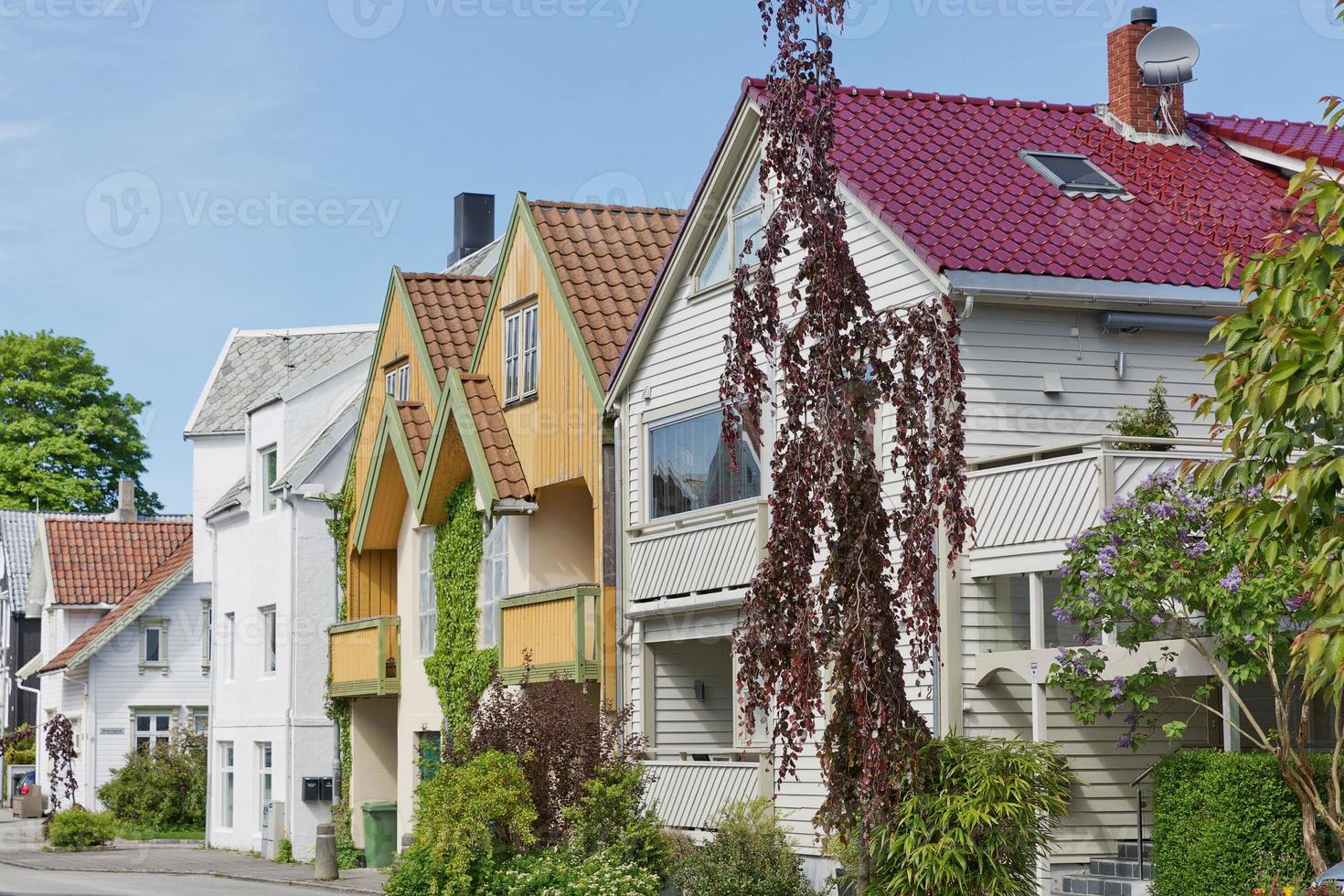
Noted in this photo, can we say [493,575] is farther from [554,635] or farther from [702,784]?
[702,784]

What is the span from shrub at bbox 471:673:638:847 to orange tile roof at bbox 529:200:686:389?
5304mm

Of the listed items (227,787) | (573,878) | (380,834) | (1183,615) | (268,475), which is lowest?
(380,834)

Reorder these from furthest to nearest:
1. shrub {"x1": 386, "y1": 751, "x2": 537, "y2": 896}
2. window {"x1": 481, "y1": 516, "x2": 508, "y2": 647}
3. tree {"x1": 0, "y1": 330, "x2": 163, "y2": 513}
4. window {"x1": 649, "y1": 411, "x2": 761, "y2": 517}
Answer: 1. tree {"x1": 0, "y1": 330, "x2": 163, "y2": 513}
2. window {"x1": 481, "y1": 516, "x2": 508, "y2": 647}
3. window {"x1": 649, "y1": 411, "x2": 761, "y2": 517}
4. shrub {"x1": 386, "y1": 751, "x2": 537, "y2": 896}

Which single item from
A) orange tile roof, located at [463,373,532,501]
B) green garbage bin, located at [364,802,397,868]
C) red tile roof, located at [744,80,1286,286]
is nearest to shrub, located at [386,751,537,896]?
orange tile roof, located at [463,373,532,501]

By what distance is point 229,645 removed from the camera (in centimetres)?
3847

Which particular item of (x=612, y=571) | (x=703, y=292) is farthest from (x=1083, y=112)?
(x=612, y=571)

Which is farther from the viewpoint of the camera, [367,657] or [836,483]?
[367,657]

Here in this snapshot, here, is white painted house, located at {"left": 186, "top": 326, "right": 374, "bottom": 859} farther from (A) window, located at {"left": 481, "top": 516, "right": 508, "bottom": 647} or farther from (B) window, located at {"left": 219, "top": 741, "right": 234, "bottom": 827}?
(A) window, located at {"left": 481, "top": 516, "right": 508, "bottom": 647}

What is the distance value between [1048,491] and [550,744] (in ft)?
21.6

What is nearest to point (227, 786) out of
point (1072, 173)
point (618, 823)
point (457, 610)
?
point (457, 610)

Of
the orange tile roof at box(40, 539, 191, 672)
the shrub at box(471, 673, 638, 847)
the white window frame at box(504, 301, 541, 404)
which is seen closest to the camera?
the shrub at box(471, 673, 638, 847)

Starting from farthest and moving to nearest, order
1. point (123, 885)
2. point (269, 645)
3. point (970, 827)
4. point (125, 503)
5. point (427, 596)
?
point (125, 503), point (269, 645), point (427, 596), point (123, 885), point (970, 827)

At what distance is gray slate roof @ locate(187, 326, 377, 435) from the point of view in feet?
134

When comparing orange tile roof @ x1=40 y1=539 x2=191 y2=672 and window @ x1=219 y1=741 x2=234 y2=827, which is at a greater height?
orange tile roof @ x1=40 y1=539 x2=191 y2=672
